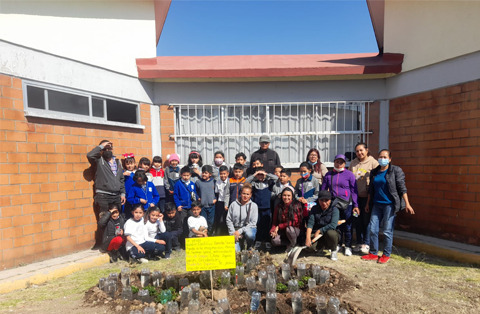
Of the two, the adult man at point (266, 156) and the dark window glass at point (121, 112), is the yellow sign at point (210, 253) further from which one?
the dark window glass at point (121, 112)

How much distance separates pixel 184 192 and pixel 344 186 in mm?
2577

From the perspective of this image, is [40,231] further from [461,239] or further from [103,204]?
[461,239]

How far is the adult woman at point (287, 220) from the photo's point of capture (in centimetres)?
427

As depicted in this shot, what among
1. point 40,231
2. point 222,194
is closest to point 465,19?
point 222,194

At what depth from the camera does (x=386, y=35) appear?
5.71 meters

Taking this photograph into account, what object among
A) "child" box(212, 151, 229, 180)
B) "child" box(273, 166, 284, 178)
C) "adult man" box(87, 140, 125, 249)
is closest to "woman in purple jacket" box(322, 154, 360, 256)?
"child" box(273, 166, 284, 178)

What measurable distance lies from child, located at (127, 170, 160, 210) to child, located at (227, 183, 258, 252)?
132cm

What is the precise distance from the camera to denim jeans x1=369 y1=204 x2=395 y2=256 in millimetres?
4047

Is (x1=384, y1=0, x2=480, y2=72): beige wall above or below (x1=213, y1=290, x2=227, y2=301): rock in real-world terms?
above

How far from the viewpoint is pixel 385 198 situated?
4023 millimetres

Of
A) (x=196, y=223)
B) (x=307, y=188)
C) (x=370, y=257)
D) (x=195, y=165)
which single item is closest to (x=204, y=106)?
(x=195, y=165)

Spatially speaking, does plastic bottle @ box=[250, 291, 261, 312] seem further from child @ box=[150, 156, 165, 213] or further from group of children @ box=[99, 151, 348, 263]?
child @ box=[150, 156, 165, 213]

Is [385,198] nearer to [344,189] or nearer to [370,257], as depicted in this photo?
[344,189]

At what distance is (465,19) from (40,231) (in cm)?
728
